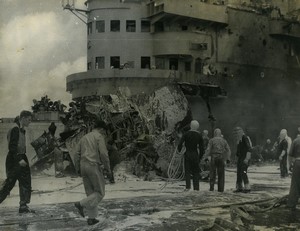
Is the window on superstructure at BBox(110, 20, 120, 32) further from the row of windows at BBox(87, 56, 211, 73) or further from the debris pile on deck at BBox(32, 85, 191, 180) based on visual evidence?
the debris pile on deck at BBox(32, 85, 191, 180)

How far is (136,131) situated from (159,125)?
886mm

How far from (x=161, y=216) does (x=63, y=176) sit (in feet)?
29.6

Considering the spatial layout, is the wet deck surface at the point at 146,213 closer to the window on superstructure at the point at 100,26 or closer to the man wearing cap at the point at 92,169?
the man wearing cap at the point at 92,169

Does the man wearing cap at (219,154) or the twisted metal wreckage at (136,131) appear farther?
the twisted metal wreckage at (136,131)

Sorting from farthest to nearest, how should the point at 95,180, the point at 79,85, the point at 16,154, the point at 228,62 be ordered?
the point at 228,62 < the point at 79,85 < the point at 16,154 < the point at 95,180

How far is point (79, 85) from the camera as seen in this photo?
1544 inches

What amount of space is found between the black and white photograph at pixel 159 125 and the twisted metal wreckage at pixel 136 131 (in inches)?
2.0

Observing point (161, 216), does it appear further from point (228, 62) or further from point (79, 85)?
point (228, 62)

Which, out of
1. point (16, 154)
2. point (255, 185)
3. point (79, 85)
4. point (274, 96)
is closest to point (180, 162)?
point (255, 185)

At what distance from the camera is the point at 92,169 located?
25.3 feet

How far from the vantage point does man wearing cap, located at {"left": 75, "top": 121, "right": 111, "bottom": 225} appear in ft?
25.1

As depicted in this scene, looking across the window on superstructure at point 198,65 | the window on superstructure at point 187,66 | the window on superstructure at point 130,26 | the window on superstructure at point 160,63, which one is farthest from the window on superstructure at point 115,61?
the window on superstructure at point 198,65

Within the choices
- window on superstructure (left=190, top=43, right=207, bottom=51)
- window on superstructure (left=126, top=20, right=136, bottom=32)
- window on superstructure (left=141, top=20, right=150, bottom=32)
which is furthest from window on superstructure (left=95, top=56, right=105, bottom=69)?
window on superstructure (left=190, top=43, right=207, bottom=51)

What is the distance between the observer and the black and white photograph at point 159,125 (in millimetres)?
8391
